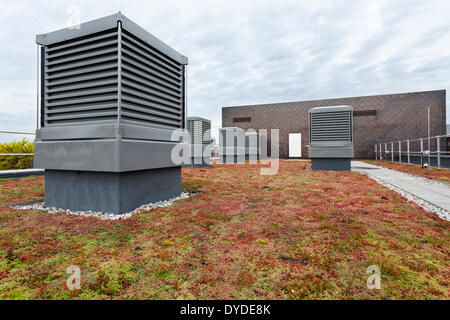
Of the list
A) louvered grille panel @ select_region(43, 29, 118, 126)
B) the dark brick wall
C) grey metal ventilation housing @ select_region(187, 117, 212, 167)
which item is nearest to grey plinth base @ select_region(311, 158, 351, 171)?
grey metal ventilation housing @ select_region(187, 117, 212, 167)

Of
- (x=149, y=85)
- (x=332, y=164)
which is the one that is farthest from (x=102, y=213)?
(x=332, y=164)

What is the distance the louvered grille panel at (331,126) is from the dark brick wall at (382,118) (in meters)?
14.6

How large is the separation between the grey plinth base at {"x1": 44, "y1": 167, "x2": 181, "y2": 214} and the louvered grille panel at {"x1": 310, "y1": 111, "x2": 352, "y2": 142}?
745 centimetres

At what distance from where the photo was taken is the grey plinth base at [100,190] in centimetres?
317

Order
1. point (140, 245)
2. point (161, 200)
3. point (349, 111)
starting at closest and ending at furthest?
point (140, 245) < point (161, 200) < point (349, 111)

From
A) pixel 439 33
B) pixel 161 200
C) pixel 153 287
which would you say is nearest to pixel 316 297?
pixel 153 287

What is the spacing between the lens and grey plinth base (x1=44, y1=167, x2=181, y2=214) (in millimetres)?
3172

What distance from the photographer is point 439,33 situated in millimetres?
10320

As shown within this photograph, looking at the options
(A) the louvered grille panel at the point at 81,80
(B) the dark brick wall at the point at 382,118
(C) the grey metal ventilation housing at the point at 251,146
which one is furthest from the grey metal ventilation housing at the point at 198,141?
(B) the dark brick wall at the point at 382,118

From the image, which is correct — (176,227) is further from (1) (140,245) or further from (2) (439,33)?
(2) (439,33)

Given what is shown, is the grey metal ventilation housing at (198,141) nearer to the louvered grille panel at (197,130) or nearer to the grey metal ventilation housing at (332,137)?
the louvered grille panel at (197,130)

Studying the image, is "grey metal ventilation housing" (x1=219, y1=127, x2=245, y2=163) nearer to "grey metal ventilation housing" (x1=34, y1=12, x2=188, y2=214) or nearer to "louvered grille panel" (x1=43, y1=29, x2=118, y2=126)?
"grey metal ventilation housing" (x1=34, y1=12, x2=188, y2=214)

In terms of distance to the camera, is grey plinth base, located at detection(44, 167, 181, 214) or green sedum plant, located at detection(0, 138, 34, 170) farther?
green sedum plant, located at detection(0, 138, 34, 170)
